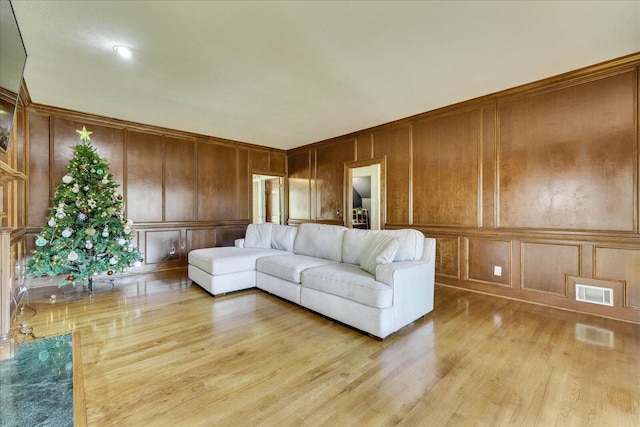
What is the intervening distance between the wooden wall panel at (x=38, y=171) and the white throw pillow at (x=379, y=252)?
458 centimetres

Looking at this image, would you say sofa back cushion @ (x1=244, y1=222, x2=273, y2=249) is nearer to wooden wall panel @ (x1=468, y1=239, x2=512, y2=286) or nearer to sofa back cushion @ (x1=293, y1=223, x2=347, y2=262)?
sofa back cushion @ (x1=293, y1=223, x2=347, y2=262)

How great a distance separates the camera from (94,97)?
368 centimetres

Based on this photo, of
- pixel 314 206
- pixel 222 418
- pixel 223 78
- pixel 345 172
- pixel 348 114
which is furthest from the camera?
pixel 314 206

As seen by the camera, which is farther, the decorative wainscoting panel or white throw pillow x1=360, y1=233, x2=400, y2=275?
the decorative wainscoting panel

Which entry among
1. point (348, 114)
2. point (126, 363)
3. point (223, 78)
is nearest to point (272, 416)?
point (126, 363)

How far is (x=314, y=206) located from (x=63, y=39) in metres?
4.72

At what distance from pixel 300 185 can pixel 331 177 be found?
1.04 metres

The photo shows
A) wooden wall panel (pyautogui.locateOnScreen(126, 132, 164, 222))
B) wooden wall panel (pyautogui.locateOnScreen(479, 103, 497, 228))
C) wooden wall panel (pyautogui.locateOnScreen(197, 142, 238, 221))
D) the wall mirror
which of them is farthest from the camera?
wooden wall panel (pyautogui.locateOnScreen(197, 142, 238, 221))

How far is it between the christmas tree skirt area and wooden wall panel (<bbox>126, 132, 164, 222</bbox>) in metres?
2.86

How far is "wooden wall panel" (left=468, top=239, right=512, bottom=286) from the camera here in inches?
141

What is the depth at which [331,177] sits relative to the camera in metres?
6.00

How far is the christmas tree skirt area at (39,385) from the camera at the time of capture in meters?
1.55

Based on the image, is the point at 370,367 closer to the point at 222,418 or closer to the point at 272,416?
the point at 272,416

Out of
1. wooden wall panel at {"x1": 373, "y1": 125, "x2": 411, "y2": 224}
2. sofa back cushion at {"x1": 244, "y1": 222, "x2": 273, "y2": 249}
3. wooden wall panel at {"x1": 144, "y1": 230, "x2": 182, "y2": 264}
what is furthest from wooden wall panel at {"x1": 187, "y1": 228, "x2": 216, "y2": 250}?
wooden wall panel at {"x1": 373, "y1": 125, "x2": 411, "y2": 224}
